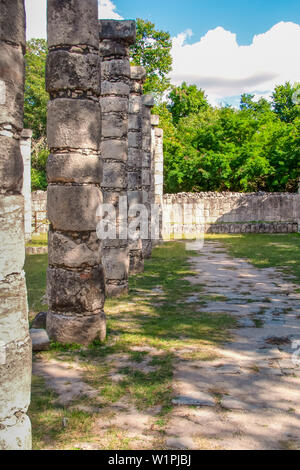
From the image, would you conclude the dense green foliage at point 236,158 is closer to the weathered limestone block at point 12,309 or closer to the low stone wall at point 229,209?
the low stone wall at point 229,209

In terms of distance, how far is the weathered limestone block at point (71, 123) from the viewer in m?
5.72

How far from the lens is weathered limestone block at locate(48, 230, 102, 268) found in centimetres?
582

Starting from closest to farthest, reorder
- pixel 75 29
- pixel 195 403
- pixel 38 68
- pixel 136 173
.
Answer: pixel 195 403
pixel 75 29
pixel 136 173
pixel 38 68

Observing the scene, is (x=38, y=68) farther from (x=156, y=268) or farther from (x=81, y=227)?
(x=81, y=227)

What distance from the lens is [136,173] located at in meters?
11.3

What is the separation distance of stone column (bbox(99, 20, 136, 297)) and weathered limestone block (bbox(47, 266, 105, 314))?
8.54 feet

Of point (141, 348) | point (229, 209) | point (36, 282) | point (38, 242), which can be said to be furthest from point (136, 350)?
point (229, 209)

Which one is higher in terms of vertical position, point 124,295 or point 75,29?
point 75,29

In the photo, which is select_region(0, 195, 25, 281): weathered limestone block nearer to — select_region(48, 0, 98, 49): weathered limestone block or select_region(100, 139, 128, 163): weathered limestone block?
select_region(48, 0, 98, 49): weathered limestone block

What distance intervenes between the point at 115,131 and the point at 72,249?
336 cm

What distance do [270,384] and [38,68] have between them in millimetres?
35874
